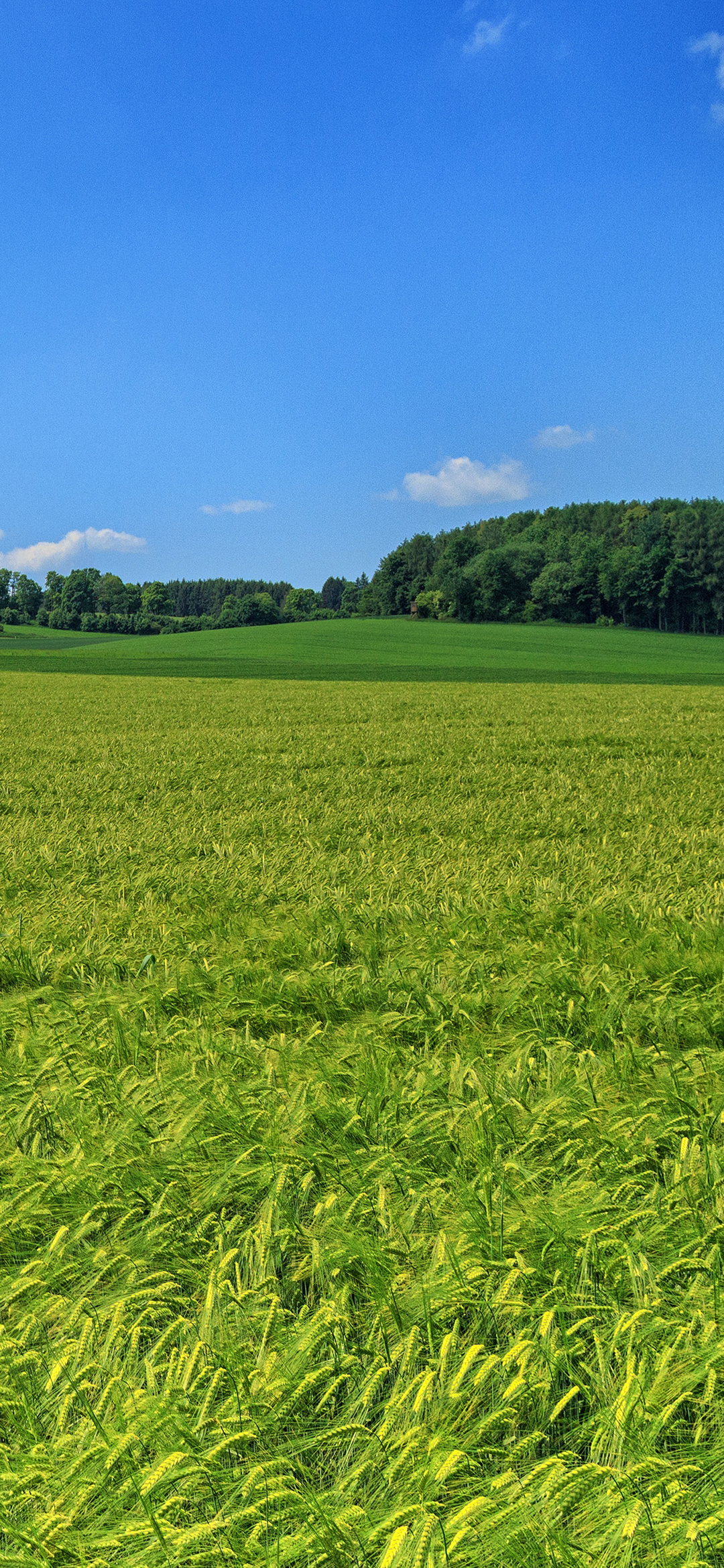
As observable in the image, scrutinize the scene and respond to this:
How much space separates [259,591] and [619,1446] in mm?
177570

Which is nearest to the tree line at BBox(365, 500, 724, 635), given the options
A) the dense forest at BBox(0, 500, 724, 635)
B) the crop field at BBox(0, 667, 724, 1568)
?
the dense forest at BBox(0, 500, 724, 635)

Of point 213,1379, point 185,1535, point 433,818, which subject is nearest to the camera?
point 185,1535

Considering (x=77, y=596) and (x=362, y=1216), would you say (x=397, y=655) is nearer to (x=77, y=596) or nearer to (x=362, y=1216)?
(x=362, y=1216)

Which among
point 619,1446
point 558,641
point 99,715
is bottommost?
point 619,1446

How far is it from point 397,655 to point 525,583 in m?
54.9

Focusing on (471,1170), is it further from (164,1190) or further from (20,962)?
(20,962)

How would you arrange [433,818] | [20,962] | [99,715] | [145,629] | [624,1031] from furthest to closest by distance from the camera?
[145,629]
[99,715]
[433,818]
[20,962]
[624,1031]

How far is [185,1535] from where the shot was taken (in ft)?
4.38

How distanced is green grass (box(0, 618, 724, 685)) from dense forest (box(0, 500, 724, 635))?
10.5 m

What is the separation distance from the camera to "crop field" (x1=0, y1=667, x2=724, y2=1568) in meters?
1.43

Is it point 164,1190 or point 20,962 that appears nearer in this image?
point 164,1190

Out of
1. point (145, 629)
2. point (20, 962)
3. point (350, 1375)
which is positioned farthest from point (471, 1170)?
point (145, 629)

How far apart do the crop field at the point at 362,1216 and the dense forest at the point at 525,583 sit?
10410 cm

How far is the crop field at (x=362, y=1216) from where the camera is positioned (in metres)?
1.43
